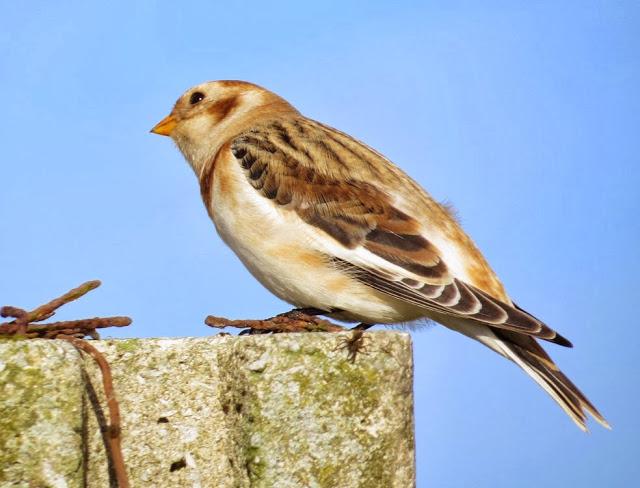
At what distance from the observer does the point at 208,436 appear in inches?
192

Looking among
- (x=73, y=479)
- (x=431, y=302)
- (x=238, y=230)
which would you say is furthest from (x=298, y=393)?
(x=238, y=230)

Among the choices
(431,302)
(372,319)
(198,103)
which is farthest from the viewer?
(198,103)

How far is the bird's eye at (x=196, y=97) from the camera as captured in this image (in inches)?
380

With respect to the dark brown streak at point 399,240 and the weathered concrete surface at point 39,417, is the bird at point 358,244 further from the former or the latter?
the weathered concrete surface at point 39,417

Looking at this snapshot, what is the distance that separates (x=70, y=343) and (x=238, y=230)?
2772mm

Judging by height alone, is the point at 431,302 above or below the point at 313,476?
above

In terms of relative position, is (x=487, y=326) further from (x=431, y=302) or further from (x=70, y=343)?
(x=70, y=343)

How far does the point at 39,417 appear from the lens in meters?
4.30

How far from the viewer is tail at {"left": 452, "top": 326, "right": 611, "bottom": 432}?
6.62m

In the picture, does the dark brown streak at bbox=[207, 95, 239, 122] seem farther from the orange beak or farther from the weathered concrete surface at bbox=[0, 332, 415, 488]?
the weathered concrete surface at bbox=[0, 332, 415, 488]

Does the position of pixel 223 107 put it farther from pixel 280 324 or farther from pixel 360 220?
pixel 280 324

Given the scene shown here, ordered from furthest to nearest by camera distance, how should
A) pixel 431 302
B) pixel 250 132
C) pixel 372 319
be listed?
1. pixel 250 132
2. pixel 372 319
3. pixel 431 302

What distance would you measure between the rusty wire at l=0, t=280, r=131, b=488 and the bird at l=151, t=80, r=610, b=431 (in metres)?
2.23

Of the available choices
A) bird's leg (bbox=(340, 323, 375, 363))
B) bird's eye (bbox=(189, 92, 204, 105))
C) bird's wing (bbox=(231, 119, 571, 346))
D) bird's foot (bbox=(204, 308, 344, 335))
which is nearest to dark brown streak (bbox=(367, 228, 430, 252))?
bird's wing (bbox=(231, 119, 571, 346))
